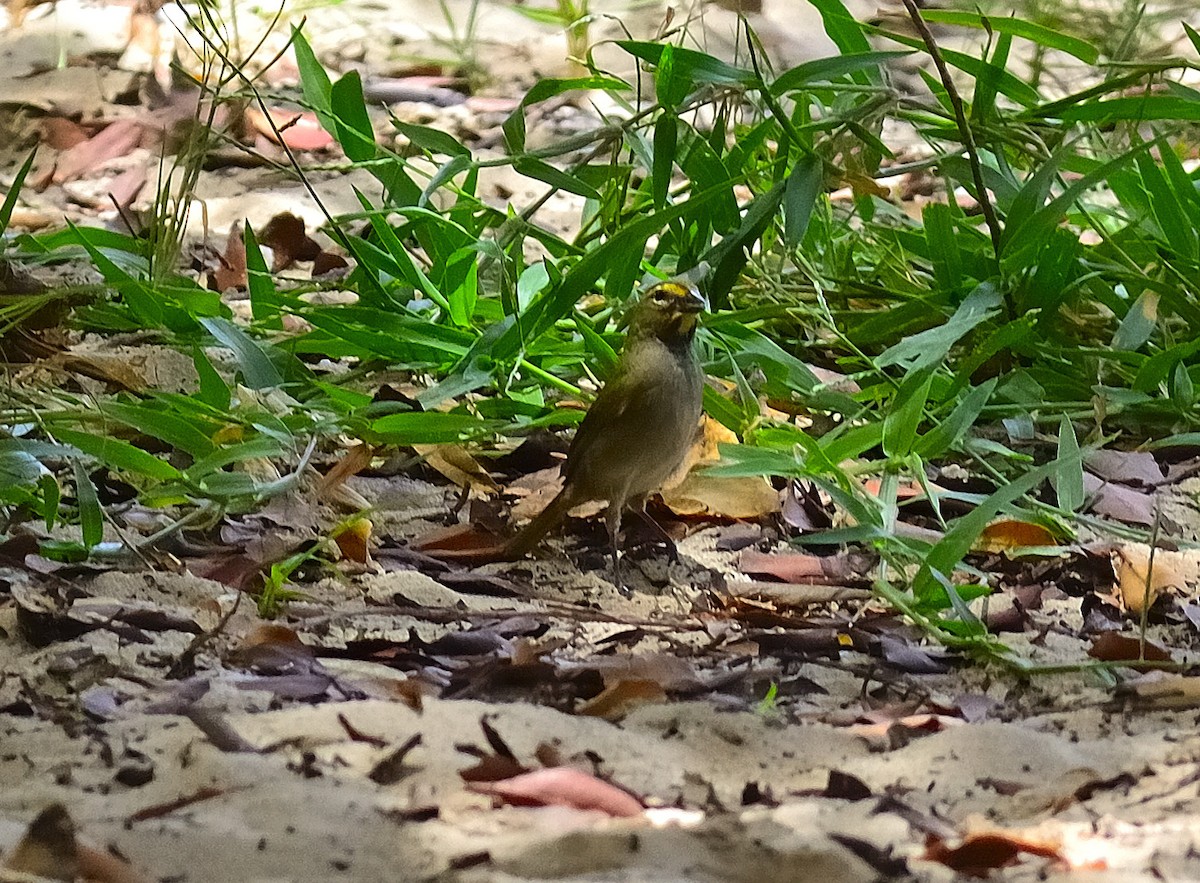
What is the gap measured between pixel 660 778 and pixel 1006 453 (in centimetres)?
160

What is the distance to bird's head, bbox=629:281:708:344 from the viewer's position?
10.4ft

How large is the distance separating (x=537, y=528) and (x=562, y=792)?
135 centimetres

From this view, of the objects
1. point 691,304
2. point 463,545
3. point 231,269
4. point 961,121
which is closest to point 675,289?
point 691,304

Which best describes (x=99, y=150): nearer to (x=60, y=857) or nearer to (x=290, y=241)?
(x=290, y=241)

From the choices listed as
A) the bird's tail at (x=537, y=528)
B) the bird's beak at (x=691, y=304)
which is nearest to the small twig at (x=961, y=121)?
the bird's beak at (x=691, y=304)

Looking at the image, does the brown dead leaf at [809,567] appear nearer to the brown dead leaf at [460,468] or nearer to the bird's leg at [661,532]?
the bird's leg at [661,532]

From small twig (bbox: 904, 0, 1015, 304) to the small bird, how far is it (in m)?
0.79

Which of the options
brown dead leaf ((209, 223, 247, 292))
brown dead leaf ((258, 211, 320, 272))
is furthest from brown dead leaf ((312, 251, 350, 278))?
brown dead leaf ((209, 223, 247, 292))

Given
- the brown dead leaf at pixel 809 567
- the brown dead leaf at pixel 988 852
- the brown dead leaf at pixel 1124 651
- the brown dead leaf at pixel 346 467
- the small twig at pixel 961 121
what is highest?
the small twig at pixel 961 121

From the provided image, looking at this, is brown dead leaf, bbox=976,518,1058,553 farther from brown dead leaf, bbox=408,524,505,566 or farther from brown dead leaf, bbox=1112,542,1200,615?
brown dead leaf, bbox=408,524,505,566

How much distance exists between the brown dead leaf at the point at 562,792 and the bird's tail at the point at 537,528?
4.13 feet

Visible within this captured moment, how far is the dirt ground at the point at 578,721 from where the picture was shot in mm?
1611

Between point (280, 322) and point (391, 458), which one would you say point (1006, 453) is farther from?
point (280, 322)

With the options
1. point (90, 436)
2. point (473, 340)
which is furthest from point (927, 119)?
point (90, 436)
